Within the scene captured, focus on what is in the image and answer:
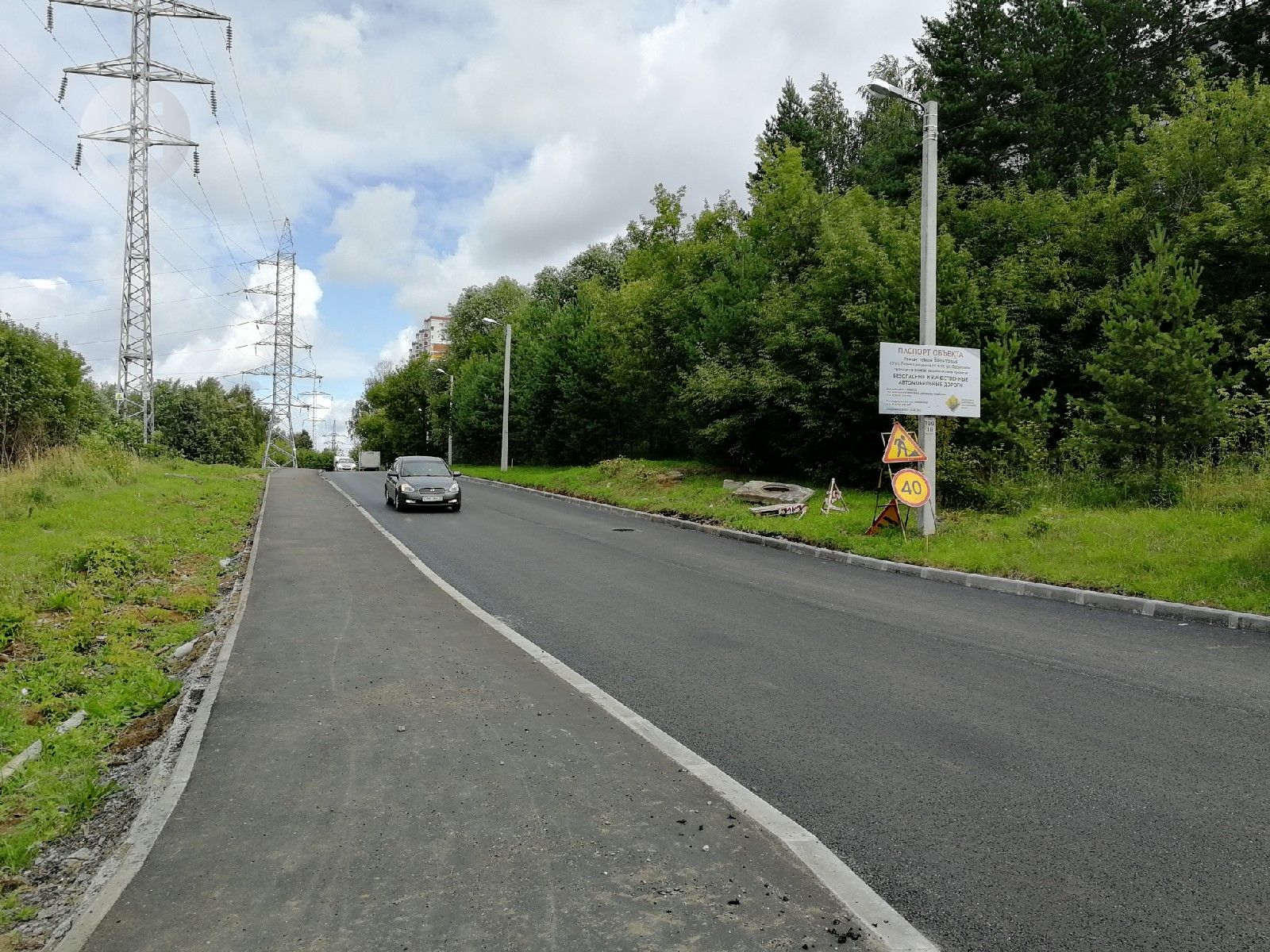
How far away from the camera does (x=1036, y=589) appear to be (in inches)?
410

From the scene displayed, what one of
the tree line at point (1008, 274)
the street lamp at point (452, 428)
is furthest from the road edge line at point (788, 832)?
the street lamp at point (452, 428)

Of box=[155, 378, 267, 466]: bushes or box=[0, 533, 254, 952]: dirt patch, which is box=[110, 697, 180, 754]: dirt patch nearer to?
box=[0, 533, 254, 952]: dirt patch

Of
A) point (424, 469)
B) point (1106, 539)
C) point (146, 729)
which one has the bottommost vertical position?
point (146, 729)

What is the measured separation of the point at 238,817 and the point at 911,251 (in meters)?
20.3

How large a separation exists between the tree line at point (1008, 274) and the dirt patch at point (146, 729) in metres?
13.7

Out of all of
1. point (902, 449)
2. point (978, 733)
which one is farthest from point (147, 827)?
point (902, 449)

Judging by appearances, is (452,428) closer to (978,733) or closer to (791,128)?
(791,128)

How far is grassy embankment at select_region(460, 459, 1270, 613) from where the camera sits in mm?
9648

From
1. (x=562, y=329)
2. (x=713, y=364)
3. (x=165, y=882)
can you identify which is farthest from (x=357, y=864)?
(x=562, y=329)

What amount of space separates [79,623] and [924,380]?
12.9 m

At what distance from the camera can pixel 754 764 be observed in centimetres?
461

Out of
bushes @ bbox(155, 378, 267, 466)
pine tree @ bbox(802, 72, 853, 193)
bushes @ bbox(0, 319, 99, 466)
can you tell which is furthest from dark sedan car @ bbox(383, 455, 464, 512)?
bushes @ bbox(155, 378, 267, 466)

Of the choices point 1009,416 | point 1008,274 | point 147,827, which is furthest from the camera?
point 1008,274

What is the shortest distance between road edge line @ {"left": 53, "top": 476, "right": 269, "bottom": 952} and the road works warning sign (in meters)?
11.7
